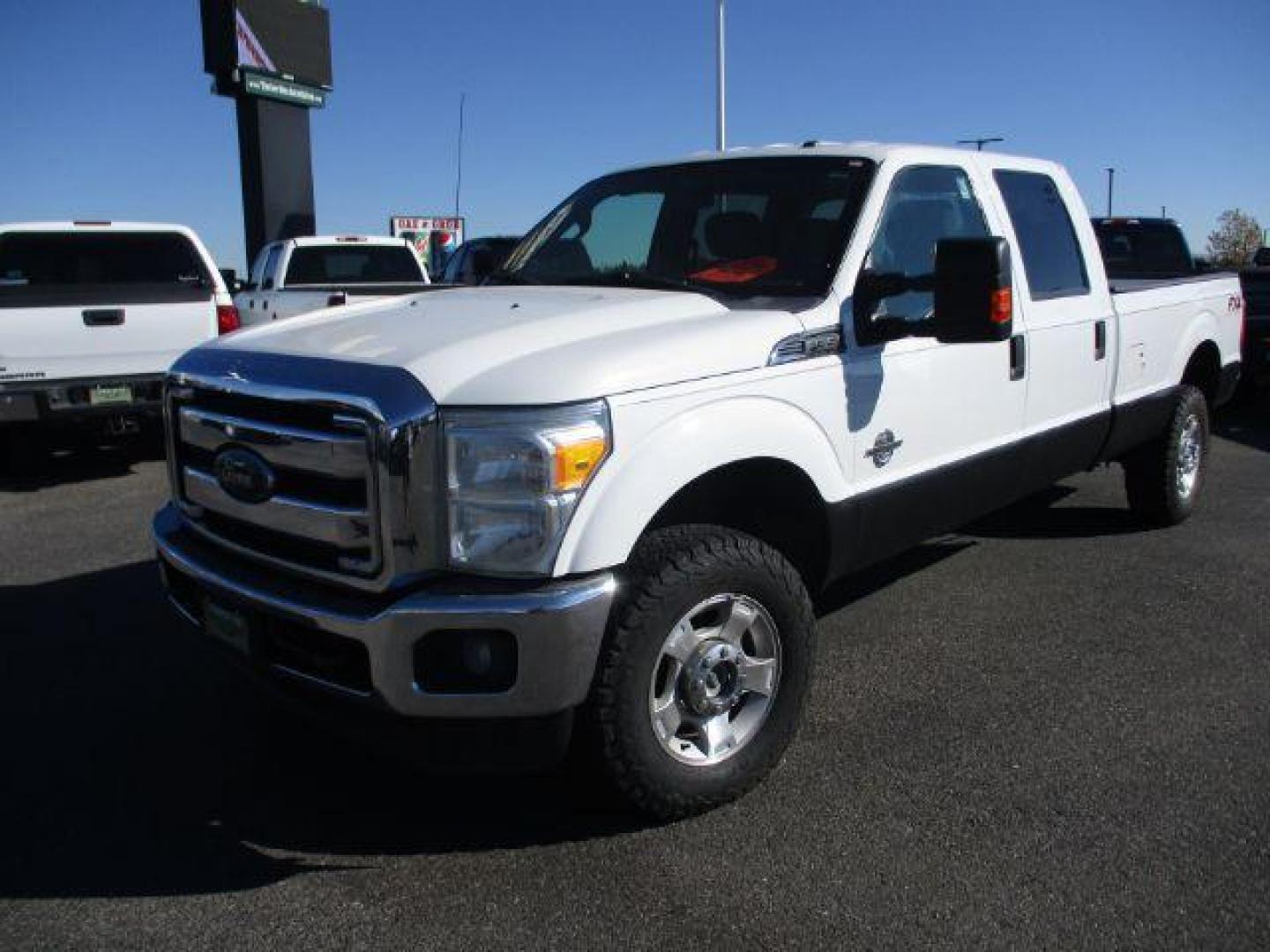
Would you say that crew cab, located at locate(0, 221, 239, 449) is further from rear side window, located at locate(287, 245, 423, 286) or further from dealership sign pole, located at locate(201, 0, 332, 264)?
dealership sign pole, located at locate(201, 0, 332, 264)

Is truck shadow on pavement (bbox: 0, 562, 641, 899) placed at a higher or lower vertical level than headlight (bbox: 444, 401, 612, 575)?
lower

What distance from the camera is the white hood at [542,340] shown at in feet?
8.80

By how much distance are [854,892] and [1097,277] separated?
353cm

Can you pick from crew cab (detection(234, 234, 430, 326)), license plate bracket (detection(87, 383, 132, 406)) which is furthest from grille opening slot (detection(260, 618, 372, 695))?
crew cab (detection(234, 234, 430, 326))

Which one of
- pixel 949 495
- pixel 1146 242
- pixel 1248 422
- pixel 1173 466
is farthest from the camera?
pixel 1146 242

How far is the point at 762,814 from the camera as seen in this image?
3139 mm

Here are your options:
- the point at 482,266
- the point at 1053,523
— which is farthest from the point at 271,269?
the point at 1053,523

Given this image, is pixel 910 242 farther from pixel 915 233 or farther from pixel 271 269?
pixel 271 269

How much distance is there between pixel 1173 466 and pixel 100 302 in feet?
24.0

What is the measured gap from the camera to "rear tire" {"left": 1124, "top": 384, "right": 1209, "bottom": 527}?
5.99 meters

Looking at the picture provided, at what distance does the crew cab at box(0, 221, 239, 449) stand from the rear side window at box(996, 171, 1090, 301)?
597cm

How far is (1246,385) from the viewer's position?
11.2m

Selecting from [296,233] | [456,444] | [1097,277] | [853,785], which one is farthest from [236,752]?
[296,233]

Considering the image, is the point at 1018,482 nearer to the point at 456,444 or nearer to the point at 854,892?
the point at 854,892
